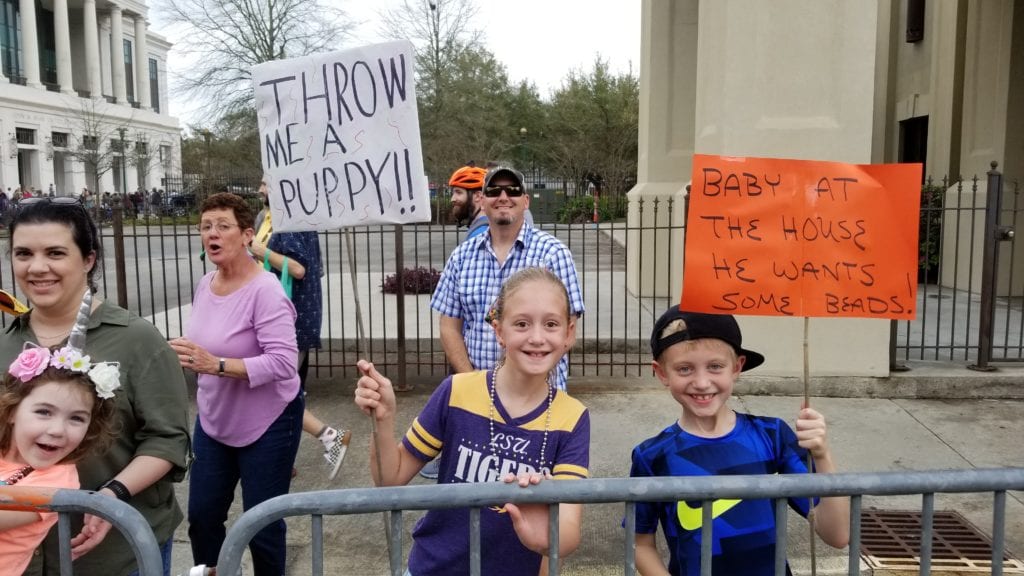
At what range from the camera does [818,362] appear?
267 inches

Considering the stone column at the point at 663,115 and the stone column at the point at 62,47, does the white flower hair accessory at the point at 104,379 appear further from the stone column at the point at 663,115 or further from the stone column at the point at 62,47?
the stone column at the point at 62,47

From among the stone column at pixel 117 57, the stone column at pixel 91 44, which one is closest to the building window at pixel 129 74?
the stone column at pixel 117 57

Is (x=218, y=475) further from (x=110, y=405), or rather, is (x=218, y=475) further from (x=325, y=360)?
(x=325, y=360)

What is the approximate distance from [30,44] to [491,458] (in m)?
66.4

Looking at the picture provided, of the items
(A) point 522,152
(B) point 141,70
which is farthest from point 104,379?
(B) point 141,70

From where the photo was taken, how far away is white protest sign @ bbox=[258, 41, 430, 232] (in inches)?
103

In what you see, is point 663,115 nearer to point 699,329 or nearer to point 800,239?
point 800,239

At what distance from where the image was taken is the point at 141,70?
74750mm

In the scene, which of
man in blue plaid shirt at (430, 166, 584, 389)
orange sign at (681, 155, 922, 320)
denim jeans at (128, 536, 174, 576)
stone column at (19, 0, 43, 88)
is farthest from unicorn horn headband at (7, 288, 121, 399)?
stone column at (19, 0, 43, 88)

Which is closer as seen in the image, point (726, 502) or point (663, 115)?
point (726, 502)

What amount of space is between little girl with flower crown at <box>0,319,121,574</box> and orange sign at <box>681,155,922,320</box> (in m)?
1.66

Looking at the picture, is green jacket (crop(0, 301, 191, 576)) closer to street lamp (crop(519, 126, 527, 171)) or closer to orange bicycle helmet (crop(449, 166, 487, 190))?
orange bicycle helmet (crop(449, 166, 487, 190))

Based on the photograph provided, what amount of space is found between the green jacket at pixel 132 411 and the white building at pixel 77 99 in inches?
1796

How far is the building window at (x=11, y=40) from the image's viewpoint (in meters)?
54.8
